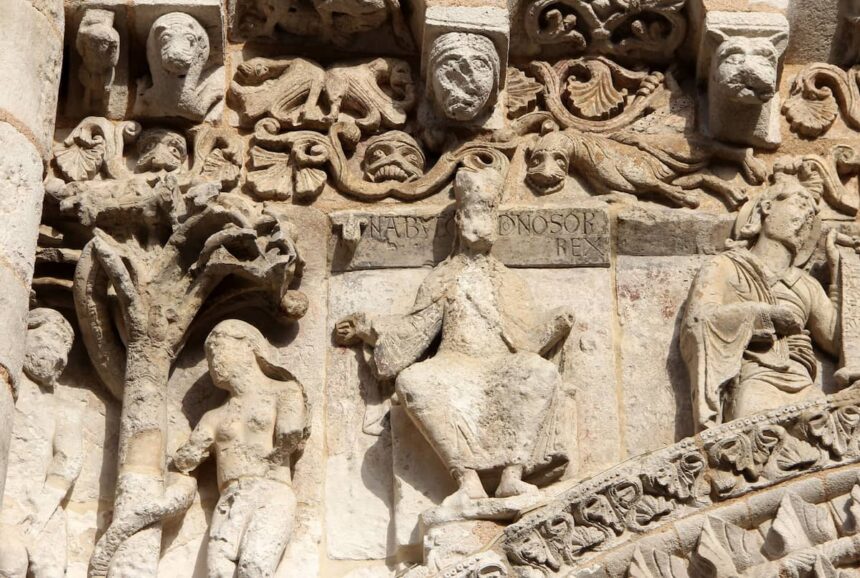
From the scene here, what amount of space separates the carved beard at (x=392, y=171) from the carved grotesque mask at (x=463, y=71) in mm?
240

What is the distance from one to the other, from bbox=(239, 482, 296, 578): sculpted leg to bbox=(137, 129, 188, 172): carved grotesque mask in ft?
4.56

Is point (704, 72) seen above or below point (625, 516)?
above

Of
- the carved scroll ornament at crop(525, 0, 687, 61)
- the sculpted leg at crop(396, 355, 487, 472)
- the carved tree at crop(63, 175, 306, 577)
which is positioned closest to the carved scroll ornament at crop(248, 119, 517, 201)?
the carved tree at crop(63, 175, 306, 577)

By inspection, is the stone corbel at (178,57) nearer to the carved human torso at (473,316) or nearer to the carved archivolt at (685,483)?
the carved human torso at (473,316)

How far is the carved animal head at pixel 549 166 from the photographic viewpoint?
8383 mm

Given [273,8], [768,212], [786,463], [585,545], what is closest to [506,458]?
[585,545]

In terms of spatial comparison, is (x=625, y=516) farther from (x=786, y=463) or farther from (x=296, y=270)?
(x=296, y=270)

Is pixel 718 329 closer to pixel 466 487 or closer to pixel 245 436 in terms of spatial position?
pixel 466 487

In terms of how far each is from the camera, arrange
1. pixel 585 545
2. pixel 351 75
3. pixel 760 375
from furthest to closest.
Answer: pixel 351 75
pixel 760 375
pixel 585 545

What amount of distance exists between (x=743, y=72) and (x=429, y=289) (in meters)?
1.38

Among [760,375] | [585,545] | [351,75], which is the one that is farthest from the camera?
[351,75]

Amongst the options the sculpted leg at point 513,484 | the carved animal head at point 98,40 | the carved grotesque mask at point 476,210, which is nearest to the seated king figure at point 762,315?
the sculpted leg at point 513,484

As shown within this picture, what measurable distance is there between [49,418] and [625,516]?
187 centimetres

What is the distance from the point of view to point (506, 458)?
7.49m
